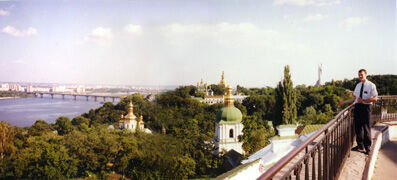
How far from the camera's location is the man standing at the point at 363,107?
239 centimetres

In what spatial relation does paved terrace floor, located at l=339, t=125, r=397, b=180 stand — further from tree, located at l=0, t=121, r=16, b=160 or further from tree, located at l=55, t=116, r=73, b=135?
tree, located at l=55, t=116, r=73, b=135

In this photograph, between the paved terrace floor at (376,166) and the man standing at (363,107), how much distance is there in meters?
0.18

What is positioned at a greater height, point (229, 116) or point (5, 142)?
point (229, 116)

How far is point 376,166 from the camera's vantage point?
2.69 meters

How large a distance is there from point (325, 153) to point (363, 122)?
1.35 m

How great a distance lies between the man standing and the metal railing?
9cm

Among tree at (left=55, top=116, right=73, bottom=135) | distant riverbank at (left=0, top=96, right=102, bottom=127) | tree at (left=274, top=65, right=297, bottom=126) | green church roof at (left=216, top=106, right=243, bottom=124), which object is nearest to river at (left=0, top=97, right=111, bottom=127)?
distant riverbank at (left=0, top=96, right=102, bottom=127)

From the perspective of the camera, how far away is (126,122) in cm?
1766

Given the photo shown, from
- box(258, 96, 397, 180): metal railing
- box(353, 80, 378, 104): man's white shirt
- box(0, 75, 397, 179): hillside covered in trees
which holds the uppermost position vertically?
box(353, 80, 378, 104): man's white shirt

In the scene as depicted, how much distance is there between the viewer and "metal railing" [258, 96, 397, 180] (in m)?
0.92

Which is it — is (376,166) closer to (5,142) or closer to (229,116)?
(229,116)

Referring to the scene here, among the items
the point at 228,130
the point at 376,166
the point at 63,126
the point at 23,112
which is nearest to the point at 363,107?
the point at 376,166

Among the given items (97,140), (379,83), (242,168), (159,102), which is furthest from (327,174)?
(379,83)

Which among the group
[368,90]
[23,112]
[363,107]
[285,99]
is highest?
[368,90]
